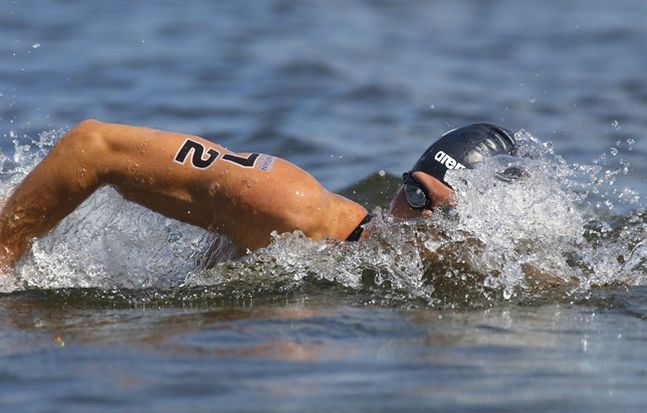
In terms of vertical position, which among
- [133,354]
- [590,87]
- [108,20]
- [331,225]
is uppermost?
[108,20]

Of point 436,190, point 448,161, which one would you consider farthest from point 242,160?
point 448,161

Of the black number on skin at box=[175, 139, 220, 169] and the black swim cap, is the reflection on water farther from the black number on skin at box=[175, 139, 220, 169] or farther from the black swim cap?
the black swim cap

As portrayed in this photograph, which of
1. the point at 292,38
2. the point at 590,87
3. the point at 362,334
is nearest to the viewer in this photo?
the point at 362,334

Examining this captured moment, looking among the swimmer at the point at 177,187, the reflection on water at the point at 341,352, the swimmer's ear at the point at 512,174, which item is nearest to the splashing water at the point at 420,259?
the swimmer's ear at the point at 512,174

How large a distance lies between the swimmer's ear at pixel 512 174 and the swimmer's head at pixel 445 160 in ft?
0.29

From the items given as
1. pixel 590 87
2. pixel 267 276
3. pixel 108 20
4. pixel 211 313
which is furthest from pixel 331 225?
pixel 108 20

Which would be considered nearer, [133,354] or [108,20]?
[133,354]

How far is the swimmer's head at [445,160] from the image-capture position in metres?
6.07

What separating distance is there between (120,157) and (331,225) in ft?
3.63

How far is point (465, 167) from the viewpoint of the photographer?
618 centimetres

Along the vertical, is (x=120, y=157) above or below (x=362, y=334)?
above

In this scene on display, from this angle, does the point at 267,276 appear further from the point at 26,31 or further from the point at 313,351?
the point at 26,31

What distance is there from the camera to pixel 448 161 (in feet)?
20.4

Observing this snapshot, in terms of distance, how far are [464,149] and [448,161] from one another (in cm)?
11
